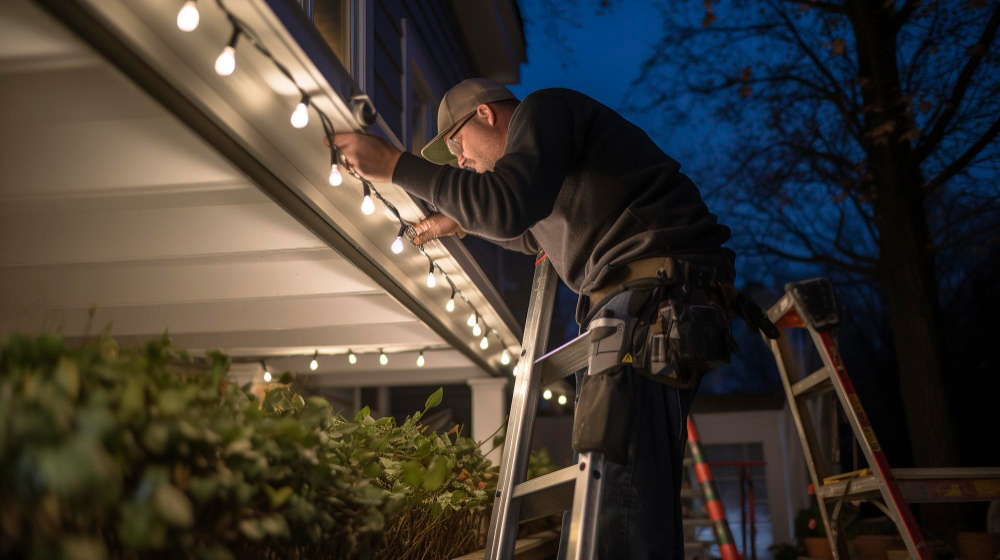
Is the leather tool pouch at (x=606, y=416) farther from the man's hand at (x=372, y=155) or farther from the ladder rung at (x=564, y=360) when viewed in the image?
the man's hand at (x=372, y=155)

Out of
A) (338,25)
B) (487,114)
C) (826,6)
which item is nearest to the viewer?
(487,114)

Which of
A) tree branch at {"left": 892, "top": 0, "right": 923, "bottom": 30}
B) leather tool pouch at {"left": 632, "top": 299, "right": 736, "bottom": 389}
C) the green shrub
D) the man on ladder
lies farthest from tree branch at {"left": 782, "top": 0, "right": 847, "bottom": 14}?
the green shrub

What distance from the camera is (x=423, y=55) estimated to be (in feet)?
19.0

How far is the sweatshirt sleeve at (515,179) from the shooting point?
177 cm

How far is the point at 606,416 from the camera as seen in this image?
1.63m

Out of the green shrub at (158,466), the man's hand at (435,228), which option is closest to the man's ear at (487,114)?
the man's hand at (435,228)

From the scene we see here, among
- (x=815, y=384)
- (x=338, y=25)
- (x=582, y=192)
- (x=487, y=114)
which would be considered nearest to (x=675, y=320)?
(x=582, y=192)

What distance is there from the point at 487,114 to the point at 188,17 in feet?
2.85

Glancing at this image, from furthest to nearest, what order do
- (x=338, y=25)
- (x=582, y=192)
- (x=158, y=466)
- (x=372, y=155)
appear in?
1. (x=338, y=25)
2. (x=372, y=155)
3. (x=582, y=192)
4. (x=158, y=466)

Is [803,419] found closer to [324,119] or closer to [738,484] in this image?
[324,119]

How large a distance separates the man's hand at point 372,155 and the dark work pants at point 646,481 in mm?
712

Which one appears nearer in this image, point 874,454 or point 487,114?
point 487,114

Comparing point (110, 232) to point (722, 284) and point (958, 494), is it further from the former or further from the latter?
point (958, 494)

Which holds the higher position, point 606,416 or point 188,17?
point 188,17
